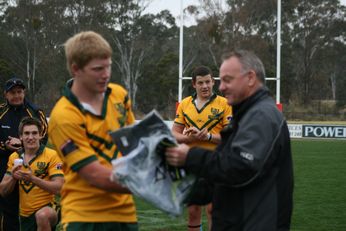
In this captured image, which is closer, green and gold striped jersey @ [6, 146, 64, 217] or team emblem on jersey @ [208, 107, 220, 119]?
green and gold striped jersey @ [6, 146, 64, 217]

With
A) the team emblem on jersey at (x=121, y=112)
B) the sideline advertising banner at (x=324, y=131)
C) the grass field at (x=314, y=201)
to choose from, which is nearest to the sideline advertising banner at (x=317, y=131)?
the sideline advertising banner at (x=324, y=131)

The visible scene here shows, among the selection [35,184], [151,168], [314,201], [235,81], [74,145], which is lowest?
[314,201]

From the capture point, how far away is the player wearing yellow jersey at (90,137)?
3518mm

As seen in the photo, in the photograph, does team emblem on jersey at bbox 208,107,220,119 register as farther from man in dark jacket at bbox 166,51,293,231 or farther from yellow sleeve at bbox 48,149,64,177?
man in dark jacket at bbox 166,51,293,231

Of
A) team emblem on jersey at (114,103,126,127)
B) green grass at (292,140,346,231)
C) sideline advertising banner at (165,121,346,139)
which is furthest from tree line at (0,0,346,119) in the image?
team emblem on jersey at (114,103,126,127)

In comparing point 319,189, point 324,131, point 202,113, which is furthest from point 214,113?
point 324,131

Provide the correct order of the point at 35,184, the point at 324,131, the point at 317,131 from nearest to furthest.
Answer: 1. the point at 35,184
2. the point at 324,131
3. the point at 317,131

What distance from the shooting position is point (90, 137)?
3.63 m

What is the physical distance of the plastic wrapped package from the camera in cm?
330

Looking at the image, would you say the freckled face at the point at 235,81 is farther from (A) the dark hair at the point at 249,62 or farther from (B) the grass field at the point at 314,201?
(B) the grass field at the point at 314,201

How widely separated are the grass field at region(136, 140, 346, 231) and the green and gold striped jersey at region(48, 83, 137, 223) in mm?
4829

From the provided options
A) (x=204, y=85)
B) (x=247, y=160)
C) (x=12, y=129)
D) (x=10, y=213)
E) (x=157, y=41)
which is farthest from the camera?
(x=157, y=41)

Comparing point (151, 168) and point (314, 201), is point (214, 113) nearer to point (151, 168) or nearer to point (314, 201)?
point (151, 168)

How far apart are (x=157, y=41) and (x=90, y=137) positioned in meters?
52.8
